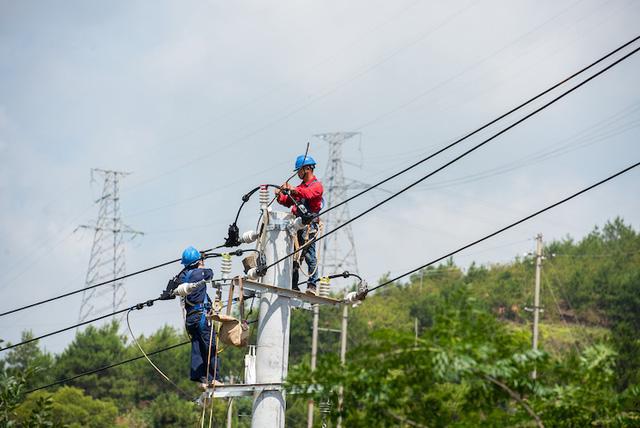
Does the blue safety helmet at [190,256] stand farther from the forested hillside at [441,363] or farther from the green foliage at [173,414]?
the green foliage at [173,414]

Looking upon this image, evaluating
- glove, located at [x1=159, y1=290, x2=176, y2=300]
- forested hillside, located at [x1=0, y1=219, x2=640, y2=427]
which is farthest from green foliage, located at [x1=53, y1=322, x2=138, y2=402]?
glove, located at [x1=159, y1=290, x2=176, y2=300]

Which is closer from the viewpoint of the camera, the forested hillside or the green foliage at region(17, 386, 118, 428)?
the forested hillside

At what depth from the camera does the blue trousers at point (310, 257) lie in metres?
14.2

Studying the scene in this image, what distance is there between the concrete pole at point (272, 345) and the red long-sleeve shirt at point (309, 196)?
0.80 meters

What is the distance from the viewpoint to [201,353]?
1485cm

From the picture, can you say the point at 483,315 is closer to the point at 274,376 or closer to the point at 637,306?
the point at 274,376

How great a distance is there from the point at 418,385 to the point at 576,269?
8748cm

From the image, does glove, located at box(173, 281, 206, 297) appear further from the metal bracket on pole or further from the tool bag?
the metal bracket on pole

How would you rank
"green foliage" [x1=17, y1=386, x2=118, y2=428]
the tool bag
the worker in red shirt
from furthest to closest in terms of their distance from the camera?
"green foliage" [x1=17, y1=386, x2=118, y2=428] → the worker in red shirt → the tool bag

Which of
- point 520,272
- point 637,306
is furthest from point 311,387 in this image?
point 520,272

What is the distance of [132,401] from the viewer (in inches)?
3012

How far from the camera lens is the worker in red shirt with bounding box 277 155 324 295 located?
46.5 ft

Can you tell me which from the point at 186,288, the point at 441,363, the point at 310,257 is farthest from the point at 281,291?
the point at 441,363

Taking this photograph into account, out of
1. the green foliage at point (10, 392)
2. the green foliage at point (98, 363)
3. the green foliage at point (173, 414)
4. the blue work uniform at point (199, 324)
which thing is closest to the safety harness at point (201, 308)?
the blue work uniform at point (199, 324)
